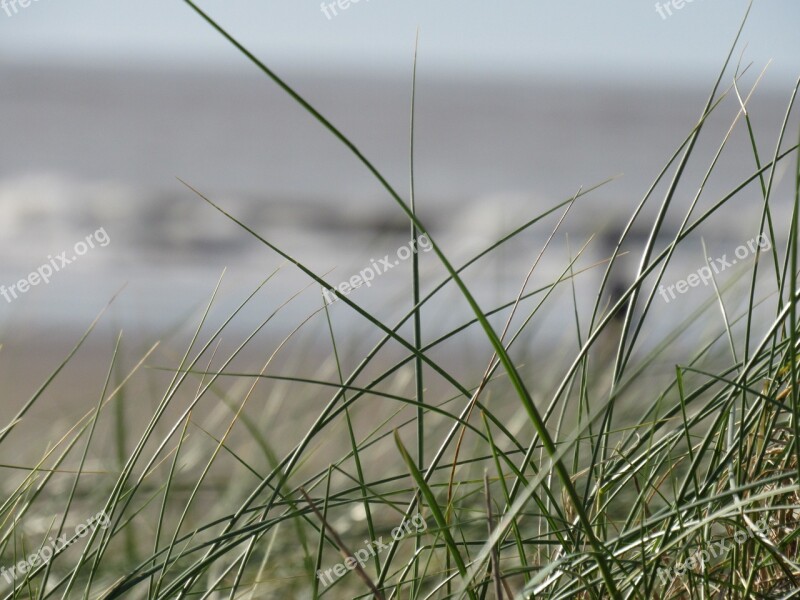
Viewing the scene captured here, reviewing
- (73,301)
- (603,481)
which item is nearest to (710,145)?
(73,301)

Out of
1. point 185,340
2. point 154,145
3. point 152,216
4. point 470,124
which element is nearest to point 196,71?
point 154,145

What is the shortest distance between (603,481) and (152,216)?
2.48 m

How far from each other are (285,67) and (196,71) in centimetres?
132

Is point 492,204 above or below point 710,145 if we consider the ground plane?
below

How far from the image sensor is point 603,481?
60cm

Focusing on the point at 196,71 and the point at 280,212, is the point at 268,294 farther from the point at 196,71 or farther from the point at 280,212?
the point at 196,71

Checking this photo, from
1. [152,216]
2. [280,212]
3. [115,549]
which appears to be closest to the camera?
[115,549]

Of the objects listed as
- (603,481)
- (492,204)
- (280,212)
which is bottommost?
(603,481)

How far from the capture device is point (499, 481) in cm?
107

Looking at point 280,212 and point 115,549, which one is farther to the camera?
point 280,212

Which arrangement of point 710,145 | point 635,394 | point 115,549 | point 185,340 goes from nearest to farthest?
1. point 115,549
2. point 635,394
3. point 185,340
4. point 710,145

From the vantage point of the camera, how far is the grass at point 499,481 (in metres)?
0.47

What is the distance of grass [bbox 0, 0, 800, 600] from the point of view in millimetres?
473

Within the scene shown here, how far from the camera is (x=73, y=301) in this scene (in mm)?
7191
